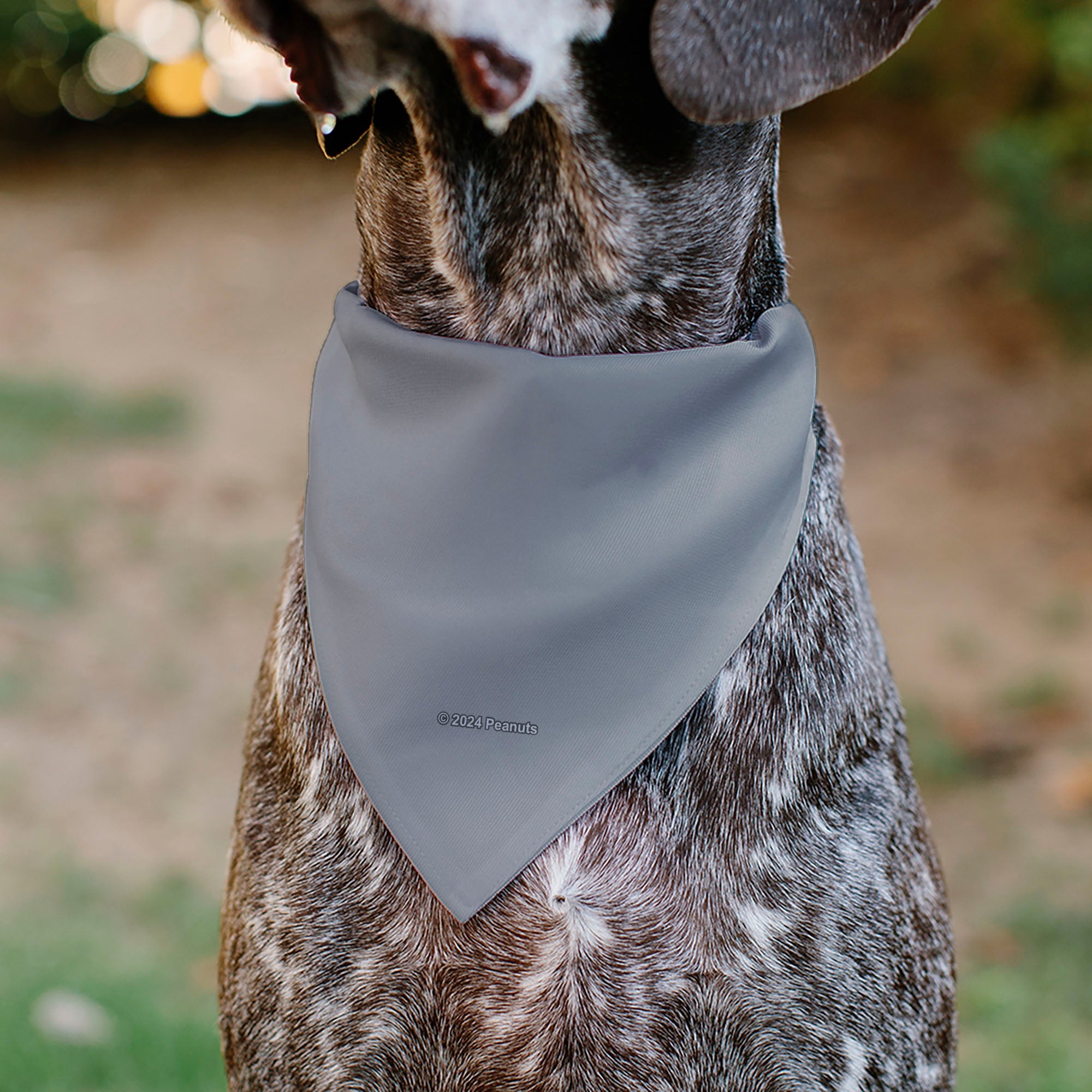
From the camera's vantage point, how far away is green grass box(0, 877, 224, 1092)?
3.50m

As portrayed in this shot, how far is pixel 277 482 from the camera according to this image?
287 inches

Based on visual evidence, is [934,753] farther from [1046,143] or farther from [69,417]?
[69,417]

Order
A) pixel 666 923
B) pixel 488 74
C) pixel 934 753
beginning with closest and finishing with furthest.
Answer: pixel 488 74
pixel 666 923
pixel 934 753

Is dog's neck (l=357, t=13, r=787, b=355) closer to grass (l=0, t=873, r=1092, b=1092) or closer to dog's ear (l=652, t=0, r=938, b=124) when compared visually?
dog's ear (l=652, t=0, r=938, b=124)

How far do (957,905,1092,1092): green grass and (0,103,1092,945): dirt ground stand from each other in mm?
172

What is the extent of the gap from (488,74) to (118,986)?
3.01m

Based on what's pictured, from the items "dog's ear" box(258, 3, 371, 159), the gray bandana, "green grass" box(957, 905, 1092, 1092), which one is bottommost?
"green grass" box(957, 905, 1092, 1092)

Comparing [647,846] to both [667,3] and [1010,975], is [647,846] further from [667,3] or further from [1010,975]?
[1010,975]

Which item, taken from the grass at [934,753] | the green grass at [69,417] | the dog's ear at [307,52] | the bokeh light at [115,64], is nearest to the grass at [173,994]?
the grass at [934,753]

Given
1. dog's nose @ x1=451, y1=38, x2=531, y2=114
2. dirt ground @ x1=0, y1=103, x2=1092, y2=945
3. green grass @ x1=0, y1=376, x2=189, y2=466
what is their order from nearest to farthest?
dog's nose @ x1=451, y1=38, x2=531, y2=114 < dirt ground @ x1=0, y1=103, x2=1092, y2=945 < green grass @ x1=0, y1=376, x2=189, y2=466

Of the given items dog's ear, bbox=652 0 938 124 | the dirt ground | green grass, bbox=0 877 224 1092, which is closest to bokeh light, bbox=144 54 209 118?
the dirt ground

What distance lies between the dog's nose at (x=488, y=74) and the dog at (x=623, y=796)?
88mm

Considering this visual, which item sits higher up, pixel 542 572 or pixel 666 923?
pixel 542 572

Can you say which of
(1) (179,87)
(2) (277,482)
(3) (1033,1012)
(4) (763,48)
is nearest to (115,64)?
(1) (179,87)
